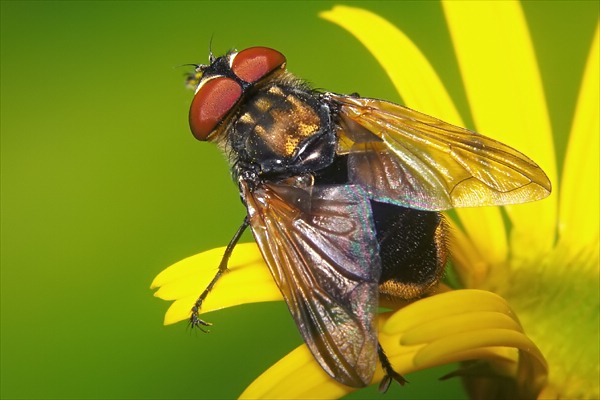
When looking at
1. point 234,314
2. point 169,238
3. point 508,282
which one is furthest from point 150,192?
point 508,282

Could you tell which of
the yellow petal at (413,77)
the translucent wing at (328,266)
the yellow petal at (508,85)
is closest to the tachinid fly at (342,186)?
the translucent wing at (328,266)

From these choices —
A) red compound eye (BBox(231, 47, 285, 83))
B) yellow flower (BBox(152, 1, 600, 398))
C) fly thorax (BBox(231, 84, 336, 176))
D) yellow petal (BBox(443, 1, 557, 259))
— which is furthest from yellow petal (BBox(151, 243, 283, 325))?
yellow petal (BBox(443, 1, 557, 259))

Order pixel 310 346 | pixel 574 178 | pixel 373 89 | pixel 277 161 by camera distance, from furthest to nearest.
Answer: pixel 373 89, pixel 574 178, pixel 277 161, pixel 310 346

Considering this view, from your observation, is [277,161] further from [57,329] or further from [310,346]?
[57,329]

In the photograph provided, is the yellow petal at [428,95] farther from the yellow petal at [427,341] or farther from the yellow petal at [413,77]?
the yellow petal at [427,341]

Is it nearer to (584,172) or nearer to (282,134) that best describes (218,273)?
(282,134)

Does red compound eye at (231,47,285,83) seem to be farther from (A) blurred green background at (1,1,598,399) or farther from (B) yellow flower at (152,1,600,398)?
(A) blurred green background at (1,1,598,399)

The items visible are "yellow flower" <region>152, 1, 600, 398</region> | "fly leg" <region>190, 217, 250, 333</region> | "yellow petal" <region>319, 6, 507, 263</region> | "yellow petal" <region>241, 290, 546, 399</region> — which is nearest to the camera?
"yellow petal" <region>241, 290, 546, 399</region>
